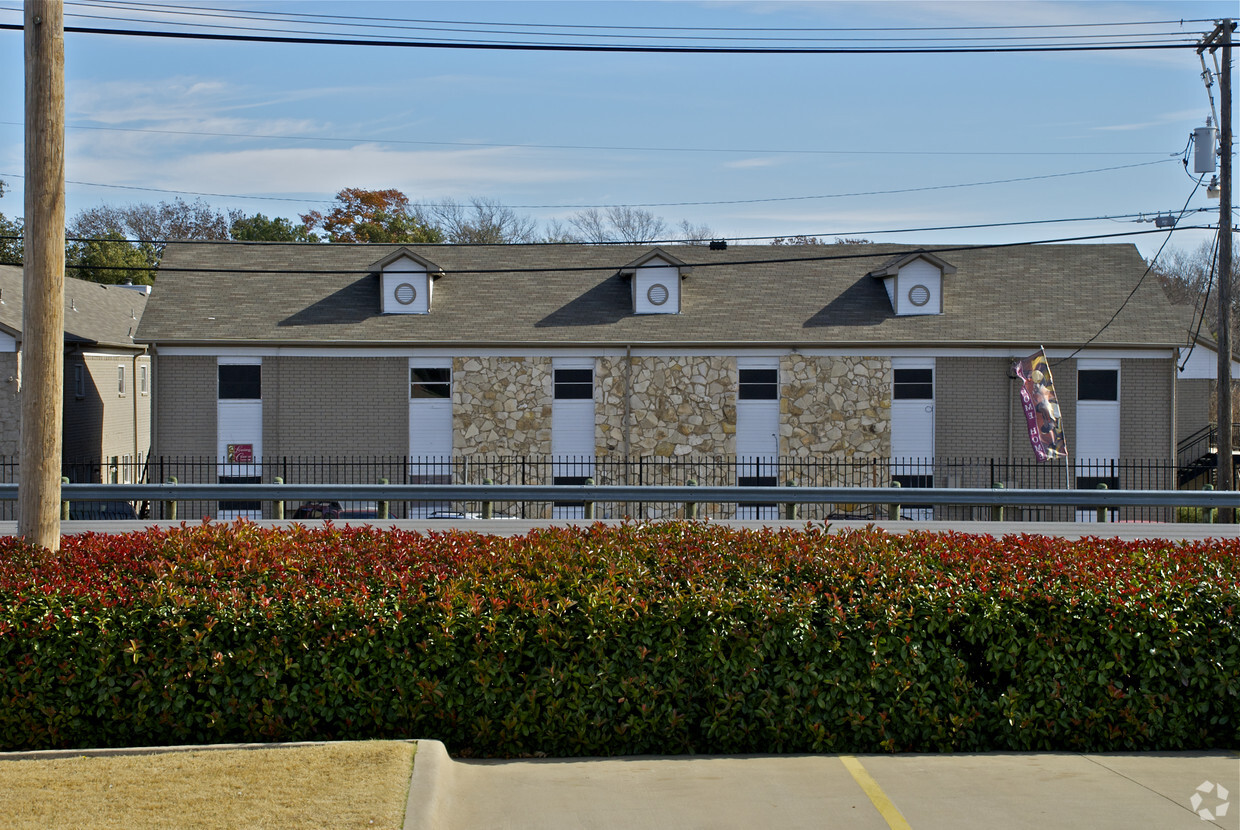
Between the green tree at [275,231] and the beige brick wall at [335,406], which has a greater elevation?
the green tree at [275,231]

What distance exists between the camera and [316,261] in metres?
29.6

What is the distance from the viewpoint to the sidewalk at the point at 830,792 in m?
5.09

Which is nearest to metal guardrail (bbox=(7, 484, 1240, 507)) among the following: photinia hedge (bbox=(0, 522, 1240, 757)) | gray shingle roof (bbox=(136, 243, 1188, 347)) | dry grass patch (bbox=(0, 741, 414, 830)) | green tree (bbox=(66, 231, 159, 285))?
gray shingle roof (bbox=(136, 243, 1188, 347))

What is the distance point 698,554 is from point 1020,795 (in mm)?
2712

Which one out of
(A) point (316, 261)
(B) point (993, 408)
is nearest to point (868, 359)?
(B) point (993, 408)

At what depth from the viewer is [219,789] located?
518 cm

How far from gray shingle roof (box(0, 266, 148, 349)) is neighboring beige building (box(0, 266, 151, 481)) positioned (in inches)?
1.0

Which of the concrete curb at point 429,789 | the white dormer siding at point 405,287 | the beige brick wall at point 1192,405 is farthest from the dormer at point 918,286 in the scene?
the concrete curb at point 429,789

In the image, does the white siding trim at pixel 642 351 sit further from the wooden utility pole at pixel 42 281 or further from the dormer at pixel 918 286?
the wooden utility pole at pixel 42 281

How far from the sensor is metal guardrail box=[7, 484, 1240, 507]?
54.6ft

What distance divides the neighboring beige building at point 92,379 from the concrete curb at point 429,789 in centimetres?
2246

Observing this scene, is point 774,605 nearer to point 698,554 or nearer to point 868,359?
point 698,554

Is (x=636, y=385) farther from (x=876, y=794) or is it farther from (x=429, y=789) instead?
(x=429, y=789)

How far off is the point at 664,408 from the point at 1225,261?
13.0m
